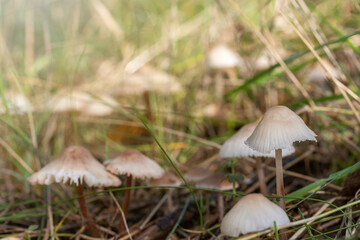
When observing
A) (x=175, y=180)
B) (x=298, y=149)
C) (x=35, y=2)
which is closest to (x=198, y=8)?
(x=35, y=2)

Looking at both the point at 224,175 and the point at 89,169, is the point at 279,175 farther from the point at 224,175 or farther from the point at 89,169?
the point at 89,169

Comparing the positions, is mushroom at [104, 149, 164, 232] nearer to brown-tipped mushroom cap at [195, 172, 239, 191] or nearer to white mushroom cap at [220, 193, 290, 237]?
brown-tipped mushroom cap at [195, 172, 239, 191]

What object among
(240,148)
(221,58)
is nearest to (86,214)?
(240,148)

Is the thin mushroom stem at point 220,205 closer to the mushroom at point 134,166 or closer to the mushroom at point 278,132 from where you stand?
the mushroom at point 134,166

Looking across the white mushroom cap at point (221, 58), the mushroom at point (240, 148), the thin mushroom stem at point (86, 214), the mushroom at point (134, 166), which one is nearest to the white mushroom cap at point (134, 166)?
the mushroom at point (134, 166)

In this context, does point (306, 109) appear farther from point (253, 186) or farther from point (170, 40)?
point (170, 40)

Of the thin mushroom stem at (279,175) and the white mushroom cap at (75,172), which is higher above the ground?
the white mushroom cap at (75,172)

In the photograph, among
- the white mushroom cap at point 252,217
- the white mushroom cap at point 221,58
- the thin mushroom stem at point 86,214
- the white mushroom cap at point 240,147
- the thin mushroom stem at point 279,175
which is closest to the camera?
the white mushroom cap at point 252,217
